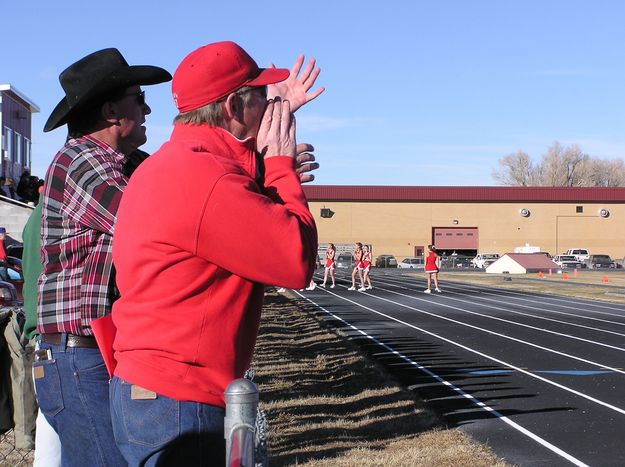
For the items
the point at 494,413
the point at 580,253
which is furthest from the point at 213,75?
the point at 580,253

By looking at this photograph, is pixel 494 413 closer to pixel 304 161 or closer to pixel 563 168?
pixel 304 161

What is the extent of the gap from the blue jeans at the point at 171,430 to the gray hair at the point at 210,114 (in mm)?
706

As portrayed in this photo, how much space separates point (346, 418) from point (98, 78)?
6.13 meters

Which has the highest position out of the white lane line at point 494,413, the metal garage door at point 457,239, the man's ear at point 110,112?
the metal garage door at point 457,239

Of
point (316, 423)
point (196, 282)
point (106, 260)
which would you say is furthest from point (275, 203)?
point (316, 423)

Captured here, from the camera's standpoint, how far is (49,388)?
131 inches

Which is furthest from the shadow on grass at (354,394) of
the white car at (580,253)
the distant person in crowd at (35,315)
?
the white car at (580,253)

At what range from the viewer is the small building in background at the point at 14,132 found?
32375 millimetres

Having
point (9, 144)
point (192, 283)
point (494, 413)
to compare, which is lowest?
point (494, 413)

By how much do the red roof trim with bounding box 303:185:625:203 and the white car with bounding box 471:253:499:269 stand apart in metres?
7.33

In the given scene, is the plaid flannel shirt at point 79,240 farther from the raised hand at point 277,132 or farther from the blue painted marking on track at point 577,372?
the blue painted marking on track at point 577,372

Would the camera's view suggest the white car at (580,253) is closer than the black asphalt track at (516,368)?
No

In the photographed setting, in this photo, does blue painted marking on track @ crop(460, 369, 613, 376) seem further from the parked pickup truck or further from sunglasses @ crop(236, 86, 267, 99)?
the parked pickup truck

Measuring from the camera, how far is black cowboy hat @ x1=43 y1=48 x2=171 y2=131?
364cm
